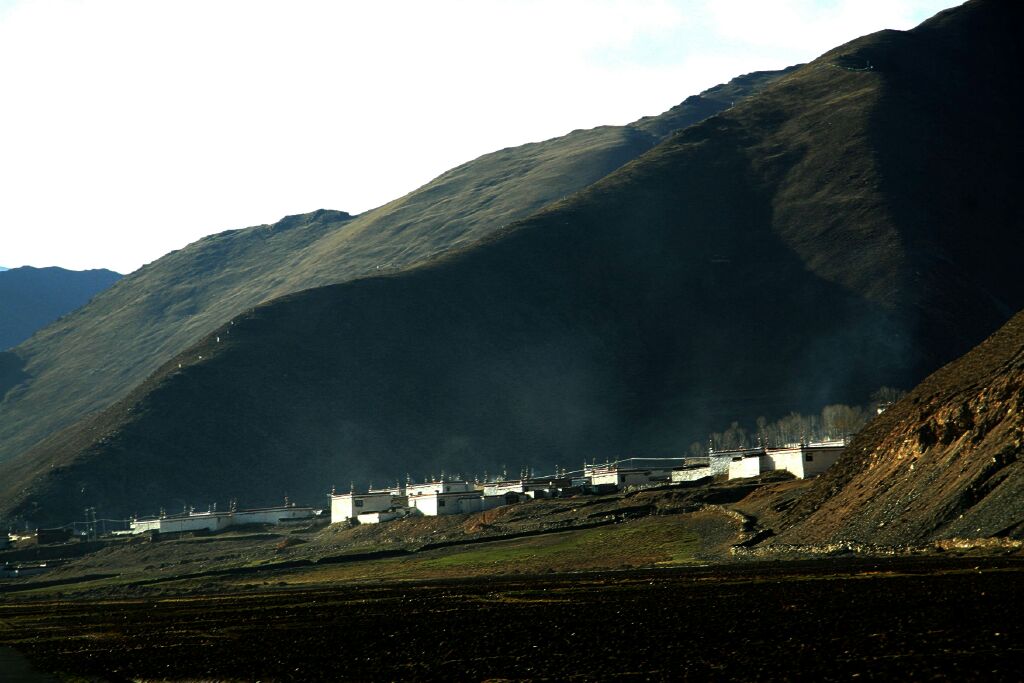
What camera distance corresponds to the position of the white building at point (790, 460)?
126m

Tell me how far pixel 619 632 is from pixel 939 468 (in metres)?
39.1

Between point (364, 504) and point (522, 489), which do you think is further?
point (364, 504)

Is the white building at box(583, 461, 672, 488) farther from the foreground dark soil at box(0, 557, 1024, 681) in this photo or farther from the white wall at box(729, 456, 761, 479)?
the foreground dark soil at box(0, 557, 1024, 681)

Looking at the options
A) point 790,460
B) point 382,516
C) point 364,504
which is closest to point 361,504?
point 364,504

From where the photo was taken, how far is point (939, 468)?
81500mm

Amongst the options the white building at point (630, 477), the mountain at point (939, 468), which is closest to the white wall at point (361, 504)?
the white building at point (630, 477)

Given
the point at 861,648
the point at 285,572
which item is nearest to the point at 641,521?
the point at 285,572

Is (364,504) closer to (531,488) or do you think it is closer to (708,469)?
(531,488)

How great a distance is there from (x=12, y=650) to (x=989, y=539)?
48.9 metres

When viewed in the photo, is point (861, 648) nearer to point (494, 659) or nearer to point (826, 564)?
point (494, 659)

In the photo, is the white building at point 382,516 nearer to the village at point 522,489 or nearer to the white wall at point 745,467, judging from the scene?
the village at point 522,489

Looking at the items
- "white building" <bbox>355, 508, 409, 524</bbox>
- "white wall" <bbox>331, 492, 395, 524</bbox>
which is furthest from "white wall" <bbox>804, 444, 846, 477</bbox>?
"white wall" <bbox>331, 492, 395, 524</bbox>

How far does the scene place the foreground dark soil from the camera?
122 ft

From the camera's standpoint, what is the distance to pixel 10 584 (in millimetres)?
162000
